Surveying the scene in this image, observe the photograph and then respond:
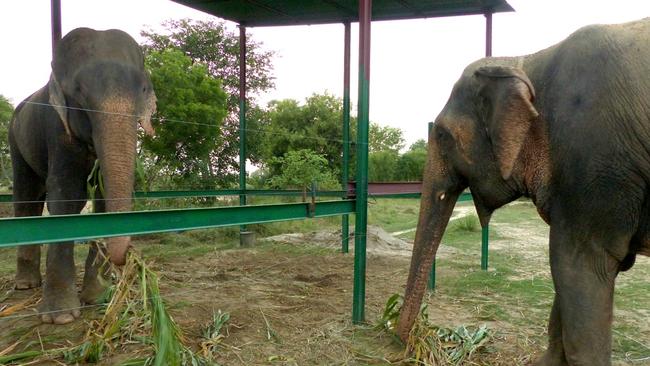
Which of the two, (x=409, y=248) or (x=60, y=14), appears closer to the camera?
(x=60, y=14)

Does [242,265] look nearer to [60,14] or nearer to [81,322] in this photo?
[81,322]

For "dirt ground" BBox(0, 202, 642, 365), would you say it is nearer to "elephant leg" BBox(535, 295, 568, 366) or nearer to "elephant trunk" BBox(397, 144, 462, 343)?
"elephant leg" BBox(535, 295, 568, 366)

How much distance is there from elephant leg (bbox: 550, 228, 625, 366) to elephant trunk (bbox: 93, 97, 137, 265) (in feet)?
9.42

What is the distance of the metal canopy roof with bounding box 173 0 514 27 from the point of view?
809cm

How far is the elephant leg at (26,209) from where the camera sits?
6.21m

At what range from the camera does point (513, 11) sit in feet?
26.6

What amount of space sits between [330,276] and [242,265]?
1.41m

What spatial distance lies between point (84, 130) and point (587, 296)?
158 inches

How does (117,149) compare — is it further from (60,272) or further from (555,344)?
(555,344)

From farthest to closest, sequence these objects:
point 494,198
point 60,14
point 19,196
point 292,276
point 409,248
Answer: point 409,248 < point 292,276 < point 19,196 < point 60,14 < point 494,198

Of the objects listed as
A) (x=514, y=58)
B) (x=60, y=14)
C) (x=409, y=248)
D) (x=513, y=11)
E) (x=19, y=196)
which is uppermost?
(x=513, y=11)

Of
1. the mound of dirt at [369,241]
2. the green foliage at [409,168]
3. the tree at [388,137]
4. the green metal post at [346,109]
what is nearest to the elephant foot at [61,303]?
the green metal post at [346,109]

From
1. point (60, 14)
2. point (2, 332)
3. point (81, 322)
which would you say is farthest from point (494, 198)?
point (60, 14)

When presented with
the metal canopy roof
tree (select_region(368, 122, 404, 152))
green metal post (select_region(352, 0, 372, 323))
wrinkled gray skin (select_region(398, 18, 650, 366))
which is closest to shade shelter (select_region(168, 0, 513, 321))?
the metal canopy roof
